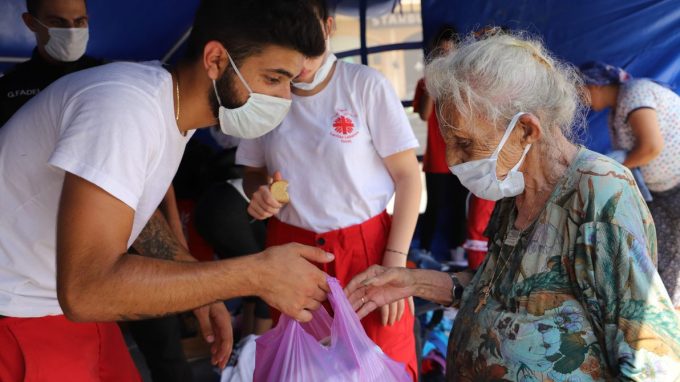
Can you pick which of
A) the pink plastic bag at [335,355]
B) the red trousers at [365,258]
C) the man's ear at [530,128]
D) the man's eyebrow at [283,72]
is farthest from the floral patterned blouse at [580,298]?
the man's eyebrow at [283,72]

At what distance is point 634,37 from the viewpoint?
4.95 meters

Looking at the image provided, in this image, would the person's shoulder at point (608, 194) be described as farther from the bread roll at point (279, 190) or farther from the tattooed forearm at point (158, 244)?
the tattooed forearm at point (158, 244)

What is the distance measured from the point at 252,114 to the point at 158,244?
0.64 m

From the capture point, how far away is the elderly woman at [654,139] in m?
3.65

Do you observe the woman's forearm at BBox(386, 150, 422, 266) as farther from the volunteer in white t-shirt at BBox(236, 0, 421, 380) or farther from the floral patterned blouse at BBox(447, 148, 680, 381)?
the floral patterned blouse at BBox(447, 148, 680, 381)

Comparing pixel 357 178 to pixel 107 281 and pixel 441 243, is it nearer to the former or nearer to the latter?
pixel 107 281

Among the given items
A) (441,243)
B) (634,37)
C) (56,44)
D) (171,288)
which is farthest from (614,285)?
(441,243)

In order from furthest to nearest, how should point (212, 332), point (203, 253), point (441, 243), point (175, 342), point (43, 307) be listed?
point (441, 243) < point (203, 253) < point (175, 342) < point (212, 332) < point (43, 307)

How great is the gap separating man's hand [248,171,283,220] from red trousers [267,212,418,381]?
0.18 m

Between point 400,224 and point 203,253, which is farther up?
point 400,224

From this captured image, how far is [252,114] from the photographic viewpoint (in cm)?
181

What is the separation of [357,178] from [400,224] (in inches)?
9.7

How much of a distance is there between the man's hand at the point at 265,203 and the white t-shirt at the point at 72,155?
0.53 metres

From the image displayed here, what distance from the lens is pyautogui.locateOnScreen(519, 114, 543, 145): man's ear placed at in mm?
1644
